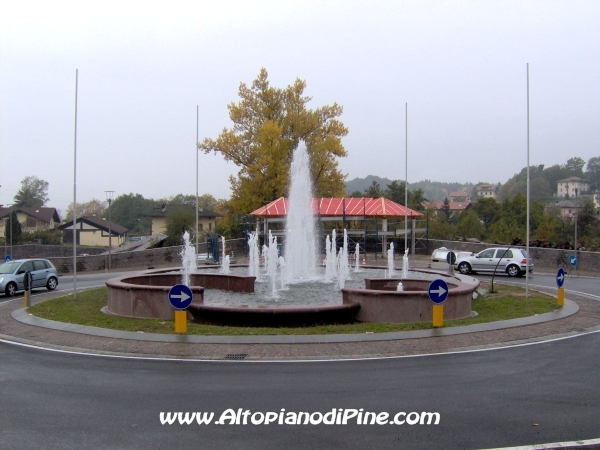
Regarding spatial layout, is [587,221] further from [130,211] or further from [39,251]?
[130,211]

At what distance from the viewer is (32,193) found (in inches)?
5044

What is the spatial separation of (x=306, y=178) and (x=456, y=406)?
24.9 meters

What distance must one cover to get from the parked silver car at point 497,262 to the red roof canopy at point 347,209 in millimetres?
15052

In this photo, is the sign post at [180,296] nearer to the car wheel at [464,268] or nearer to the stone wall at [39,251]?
the car wheel at [464,268]

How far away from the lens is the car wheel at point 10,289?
24.5 m

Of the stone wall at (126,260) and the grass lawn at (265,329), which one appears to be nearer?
the grass lawn at (265,329)

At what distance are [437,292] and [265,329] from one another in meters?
4.55

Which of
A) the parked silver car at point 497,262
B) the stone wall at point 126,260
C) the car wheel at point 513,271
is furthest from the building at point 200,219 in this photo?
the car wheel at point 513,271

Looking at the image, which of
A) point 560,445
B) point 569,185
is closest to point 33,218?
point 560,445

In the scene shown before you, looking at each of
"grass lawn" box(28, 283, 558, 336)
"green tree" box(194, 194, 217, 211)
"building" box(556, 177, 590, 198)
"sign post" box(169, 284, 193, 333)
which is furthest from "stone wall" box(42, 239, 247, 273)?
"building" box(556, 177, 590, 198)

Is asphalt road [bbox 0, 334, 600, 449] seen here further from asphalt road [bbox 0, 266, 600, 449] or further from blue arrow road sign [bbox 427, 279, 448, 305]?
blue arrow road sign [bbox 427, 279, 448, 305]

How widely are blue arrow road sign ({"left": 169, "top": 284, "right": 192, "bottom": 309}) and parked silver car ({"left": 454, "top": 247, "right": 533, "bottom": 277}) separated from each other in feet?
68.0

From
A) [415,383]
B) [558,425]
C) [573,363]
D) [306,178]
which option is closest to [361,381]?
[415,383]

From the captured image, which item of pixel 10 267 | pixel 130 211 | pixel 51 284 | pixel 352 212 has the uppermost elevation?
pixel 130 211
